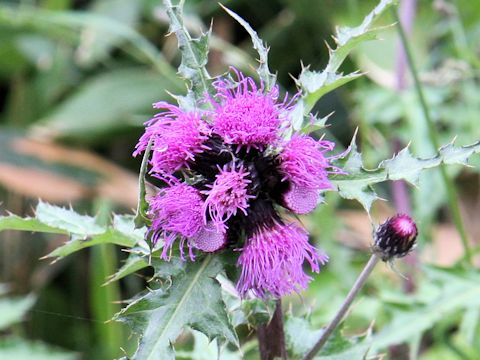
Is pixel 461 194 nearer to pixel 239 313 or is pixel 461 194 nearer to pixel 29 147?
pixel 29 147

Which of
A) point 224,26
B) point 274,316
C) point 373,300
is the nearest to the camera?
point 274,316

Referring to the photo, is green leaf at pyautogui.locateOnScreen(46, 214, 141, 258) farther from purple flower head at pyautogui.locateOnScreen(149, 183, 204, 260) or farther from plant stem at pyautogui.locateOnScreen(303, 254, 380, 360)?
plant stem at pyautogui.locateOnScreen(303, 254, 380, 360)

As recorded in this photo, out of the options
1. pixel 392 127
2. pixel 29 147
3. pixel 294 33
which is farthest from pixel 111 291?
pixel 294 33

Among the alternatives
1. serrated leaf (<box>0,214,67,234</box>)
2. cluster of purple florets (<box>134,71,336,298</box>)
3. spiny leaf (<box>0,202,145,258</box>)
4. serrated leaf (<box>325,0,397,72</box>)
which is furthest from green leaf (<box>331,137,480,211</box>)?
serrated leaf (<box>0,214,67,234</box>)

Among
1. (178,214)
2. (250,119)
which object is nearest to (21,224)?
(178,214)

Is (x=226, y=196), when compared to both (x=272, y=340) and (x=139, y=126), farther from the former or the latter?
(x=139, y=126)

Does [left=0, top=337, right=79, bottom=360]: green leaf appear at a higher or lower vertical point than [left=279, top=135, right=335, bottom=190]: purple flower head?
lower
